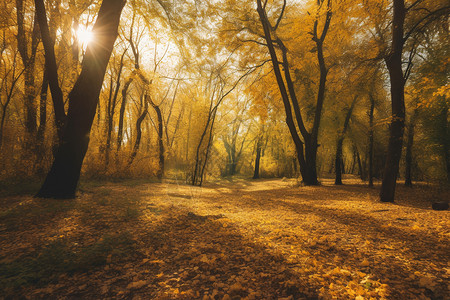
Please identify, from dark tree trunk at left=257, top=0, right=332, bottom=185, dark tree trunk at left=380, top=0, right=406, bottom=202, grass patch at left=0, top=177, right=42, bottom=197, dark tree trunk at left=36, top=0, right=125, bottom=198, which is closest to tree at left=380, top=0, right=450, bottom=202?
dark tree trunk at left=380, top=0, right=406, bottom=202

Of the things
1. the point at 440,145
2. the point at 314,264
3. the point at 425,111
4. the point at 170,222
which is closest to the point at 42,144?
the point at 170,222

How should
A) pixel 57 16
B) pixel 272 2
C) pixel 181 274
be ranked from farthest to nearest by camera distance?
1. pixel 272 2
2. pixel 57 16
3. pixel 181 274

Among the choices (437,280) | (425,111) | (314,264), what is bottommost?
(314,264)

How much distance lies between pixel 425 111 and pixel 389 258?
9612mm

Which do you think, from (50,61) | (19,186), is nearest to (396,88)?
(50,61)

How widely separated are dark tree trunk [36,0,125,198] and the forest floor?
2.45 ft

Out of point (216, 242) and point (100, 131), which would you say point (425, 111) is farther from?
point (100, 131)

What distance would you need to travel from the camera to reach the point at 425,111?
810 centimetres

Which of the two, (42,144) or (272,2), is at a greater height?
(272,2)

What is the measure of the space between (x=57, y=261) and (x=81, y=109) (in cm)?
331

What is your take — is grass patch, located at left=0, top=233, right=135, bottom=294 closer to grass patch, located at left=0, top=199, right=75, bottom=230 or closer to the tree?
grass patch, located at left=0, top=199, right=75, bottom=230

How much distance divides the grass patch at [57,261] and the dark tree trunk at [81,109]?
90.1 inches

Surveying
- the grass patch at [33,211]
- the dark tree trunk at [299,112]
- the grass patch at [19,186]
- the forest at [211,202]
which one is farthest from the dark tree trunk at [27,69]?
the dark tree trunk at [299,112]

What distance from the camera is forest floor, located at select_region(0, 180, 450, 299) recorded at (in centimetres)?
157
